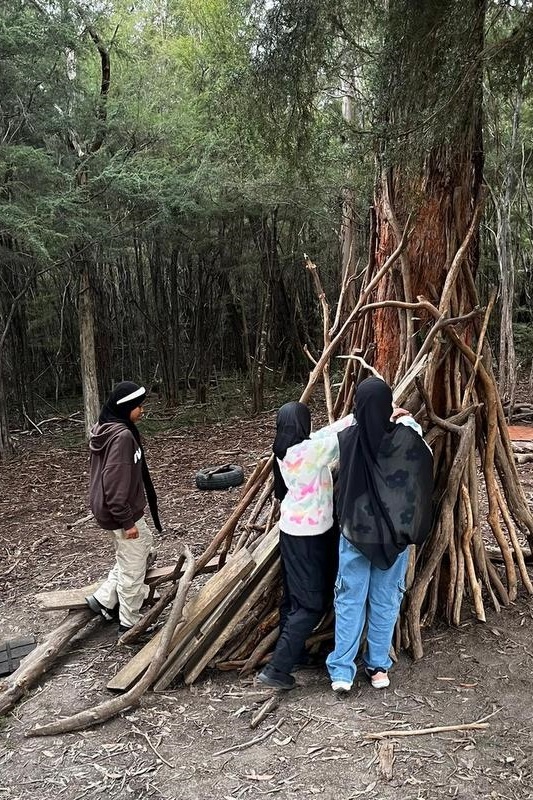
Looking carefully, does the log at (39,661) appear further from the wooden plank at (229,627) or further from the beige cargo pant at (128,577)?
the wooden plank at (229,627)

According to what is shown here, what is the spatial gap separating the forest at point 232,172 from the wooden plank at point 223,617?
1.16 metres

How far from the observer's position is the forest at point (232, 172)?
3375 mm

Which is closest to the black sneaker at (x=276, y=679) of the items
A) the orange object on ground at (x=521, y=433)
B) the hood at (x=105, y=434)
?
the hood at (x=105, y=434)

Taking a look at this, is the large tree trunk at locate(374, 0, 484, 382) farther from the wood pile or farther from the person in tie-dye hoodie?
the person in tie-dye hoodie

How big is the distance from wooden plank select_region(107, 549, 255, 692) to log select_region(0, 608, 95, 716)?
16.2 inches

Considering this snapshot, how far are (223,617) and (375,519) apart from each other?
94 cm

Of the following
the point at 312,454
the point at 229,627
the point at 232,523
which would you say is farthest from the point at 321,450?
the point at 229,627

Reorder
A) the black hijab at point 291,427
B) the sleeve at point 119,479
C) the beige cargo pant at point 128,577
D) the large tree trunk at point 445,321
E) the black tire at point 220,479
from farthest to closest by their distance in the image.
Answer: the black tire at point 220,479 → the beige cargo pant at point 128,577 → the sleeve at point 119,479 → the large tree trunk at point 445,321 → the black hijab at point 291,427

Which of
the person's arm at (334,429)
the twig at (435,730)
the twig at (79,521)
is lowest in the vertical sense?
the twig at (79,521)

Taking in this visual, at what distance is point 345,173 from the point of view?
817 centimetres

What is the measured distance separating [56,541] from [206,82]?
5.75 meters

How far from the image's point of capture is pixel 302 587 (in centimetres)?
286

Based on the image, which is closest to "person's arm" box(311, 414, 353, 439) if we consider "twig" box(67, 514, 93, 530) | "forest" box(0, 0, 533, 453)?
"forest" box(0, 0, 533, 453)

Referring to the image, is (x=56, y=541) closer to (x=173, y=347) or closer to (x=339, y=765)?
A: (x=339, y=765)
